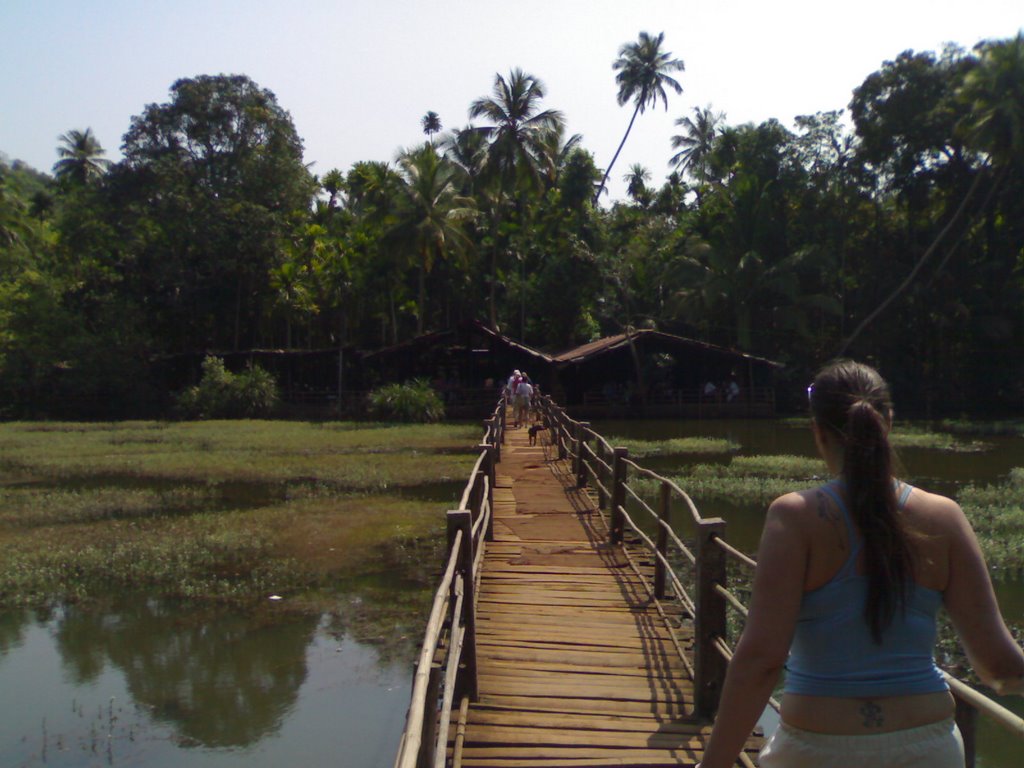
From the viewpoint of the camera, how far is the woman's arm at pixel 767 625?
2.23m

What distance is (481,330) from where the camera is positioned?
39.3 metres

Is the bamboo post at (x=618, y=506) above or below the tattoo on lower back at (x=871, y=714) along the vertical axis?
below

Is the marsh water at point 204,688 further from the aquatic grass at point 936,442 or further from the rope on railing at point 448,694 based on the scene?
the aquatic grass at point 936,442

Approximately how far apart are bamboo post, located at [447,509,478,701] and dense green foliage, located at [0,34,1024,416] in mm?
36166

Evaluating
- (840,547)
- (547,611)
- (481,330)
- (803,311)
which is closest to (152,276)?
(481,330)

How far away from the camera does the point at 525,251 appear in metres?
48.9

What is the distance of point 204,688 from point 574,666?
4.78 metres

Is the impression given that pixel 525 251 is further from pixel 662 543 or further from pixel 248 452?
pixel 662 543

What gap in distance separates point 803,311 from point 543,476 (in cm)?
3053

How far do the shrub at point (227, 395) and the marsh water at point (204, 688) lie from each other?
97.7 ft

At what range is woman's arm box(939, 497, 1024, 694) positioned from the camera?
7.54ft

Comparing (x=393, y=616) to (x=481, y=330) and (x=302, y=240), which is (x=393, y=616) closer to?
(x=481, y=330)

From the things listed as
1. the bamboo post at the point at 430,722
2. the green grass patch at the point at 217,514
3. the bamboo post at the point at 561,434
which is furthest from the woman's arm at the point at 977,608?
the bamboo post at the point at 561,434

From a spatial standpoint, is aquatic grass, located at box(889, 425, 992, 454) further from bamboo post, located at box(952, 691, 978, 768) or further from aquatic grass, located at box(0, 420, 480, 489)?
bamboo post, located at box(952, 691, 978, 768)
